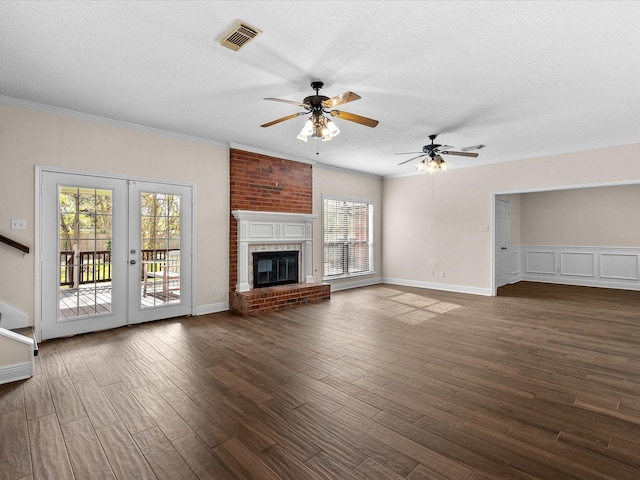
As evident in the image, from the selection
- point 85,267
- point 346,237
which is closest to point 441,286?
point 346,237

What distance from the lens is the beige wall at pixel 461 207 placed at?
18.7ft

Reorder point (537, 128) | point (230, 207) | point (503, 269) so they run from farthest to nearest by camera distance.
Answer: point (503, 269), point (230, 207), point (537, 128)

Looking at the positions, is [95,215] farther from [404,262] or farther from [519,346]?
[404,262]

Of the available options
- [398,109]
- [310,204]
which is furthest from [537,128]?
[310,204]

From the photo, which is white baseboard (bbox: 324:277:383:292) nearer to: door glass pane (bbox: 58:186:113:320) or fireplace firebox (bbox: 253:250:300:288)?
fireplace firebox (bbox: 253:250:300:288)

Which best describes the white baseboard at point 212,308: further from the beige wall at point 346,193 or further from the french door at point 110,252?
the beige wall at point 346,193

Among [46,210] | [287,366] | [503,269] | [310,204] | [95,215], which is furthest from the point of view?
[503,269]

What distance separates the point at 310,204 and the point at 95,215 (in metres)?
3.76

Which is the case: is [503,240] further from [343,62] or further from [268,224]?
[343,62]

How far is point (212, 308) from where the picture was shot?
5355 mm

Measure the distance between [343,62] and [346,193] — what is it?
4793 millimetres

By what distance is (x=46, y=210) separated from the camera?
3922 millimetres

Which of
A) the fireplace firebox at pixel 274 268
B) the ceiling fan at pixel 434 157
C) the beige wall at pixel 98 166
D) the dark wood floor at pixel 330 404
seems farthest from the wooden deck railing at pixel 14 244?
the ceiling fan at pixel 434 157

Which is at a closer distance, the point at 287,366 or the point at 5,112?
the point at 287,366
